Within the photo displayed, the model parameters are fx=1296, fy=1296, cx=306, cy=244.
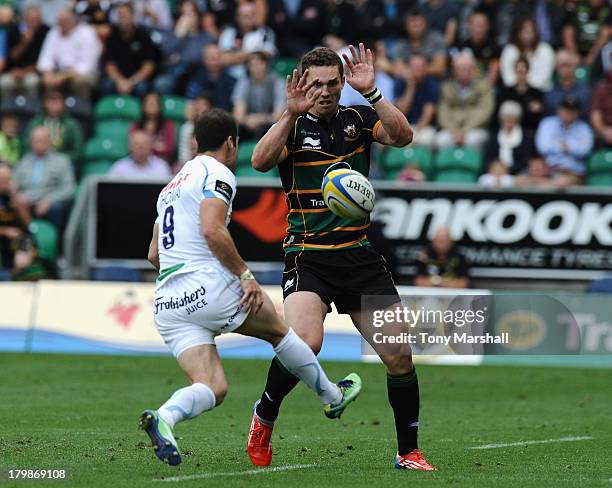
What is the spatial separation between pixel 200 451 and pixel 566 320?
8327 mm

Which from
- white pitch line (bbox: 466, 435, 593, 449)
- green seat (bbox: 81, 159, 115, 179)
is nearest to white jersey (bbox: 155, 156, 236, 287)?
white pitch line (bbox: 466, 435, 593, 449)

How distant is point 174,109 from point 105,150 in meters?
1.37

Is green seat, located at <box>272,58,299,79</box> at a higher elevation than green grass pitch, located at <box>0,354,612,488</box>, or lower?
higher

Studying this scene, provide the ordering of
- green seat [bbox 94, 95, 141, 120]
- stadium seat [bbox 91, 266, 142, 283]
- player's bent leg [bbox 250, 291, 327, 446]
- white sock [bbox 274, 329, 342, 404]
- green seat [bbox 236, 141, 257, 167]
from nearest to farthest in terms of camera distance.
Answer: white sock [bbox 274, 329, 342, 404]
player's bent leg [bbox 250, 291, 327, 446]
stadium seat [bbox 91, 266, 142, 283]
green seat [bbox 236, 141, 257, 167]
green seat [bbox 94, 95, 141, 120]

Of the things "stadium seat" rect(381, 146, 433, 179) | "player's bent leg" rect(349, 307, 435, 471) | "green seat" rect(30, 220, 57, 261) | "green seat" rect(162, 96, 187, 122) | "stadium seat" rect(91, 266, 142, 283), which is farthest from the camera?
"green seat" rect(162, 96, 187, 122)

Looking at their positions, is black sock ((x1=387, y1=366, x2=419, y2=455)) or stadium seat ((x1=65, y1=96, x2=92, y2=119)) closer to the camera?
black sock ((x1=387, y1=366, x2=419, y2=455))

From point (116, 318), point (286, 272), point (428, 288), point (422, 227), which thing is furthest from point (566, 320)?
point (286, 272)

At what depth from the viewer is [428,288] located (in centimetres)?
1802

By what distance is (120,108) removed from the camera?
2183cm

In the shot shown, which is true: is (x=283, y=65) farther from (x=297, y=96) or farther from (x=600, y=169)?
(x=297, y=96)

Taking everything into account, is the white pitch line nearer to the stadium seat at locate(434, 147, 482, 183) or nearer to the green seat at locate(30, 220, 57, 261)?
the stadium seat at locate(434, 147, 482, 183)

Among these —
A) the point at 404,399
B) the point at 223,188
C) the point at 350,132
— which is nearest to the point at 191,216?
the point at 223,188

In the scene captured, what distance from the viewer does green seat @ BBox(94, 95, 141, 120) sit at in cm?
2181

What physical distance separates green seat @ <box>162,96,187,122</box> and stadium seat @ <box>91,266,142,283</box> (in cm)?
344
